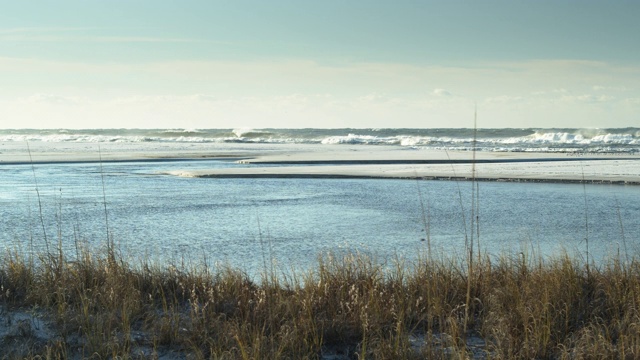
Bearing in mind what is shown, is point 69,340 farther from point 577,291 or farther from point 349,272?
point 577,291

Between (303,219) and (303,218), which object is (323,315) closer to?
(303,219)

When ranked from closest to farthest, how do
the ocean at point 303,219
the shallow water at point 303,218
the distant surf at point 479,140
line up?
1. the ocean at point 303,219
2. the shallow water at point 303,218
3. the distant surf at point 479,140

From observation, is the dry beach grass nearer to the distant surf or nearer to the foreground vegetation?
the foreground vegetation

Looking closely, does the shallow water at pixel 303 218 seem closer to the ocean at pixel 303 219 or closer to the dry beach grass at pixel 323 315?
the ocean at pixel 303 219

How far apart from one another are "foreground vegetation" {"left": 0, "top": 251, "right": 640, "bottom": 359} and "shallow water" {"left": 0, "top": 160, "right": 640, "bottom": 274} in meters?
0.72

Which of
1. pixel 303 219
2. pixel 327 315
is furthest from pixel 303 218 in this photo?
pixel 327 315

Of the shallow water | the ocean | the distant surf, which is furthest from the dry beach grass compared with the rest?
the distant surf

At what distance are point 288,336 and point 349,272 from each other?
1501mm

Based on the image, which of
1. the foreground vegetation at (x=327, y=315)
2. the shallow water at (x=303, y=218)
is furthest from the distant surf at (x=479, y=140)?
the foreground vegetation at (x=327, y=315)

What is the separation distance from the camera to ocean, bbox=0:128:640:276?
9383 millimetres

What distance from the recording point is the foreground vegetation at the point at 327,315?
4.79 m

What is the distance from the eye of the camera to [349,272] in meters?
6.31

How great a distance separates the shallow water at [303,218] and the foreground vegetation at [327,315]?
72cm

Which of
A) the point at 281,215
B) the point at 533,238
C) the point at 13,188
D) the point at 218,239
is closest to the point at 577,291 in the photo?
the point at 533,238
